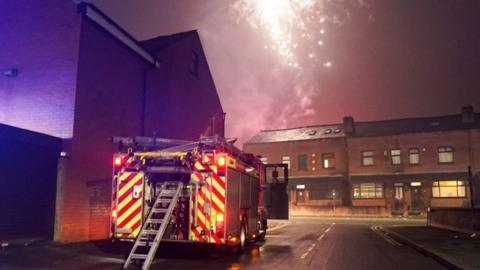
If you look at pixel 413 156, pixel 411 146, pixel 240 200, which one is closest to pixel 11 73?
pixel 240 200

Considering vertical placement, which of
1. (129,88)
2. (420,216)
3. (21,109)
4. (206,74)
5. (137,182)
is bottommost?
(420,216)

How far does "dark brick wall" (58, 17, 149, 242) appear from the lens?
51.3 feet

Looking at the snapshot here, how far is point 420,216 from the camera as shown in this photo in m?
42.5

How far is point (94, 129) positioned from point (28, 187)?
123 inches

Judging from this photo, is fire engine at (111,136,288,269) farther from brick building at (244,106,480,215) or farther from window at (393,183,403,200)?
window at (393,183,403,200)

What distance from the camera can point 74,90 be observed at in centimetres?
1597

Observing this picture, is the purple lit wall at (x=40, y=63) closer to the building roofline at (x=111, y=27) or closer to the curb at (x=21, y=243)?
the building roofline at (x=111, y=27)

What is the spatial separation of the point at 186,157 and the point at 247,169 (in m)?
3.12

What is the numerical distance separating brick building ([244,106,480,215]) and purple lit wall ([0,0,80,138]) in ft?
114

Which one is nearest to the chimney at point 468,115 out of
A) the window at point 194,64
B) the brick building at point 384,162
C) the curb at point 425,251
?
the brick building at point 384,162

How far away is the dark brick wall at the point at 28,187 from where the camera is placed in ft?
50.6

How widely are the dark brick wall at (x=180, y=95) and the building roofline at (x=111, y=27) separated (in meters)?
1.16

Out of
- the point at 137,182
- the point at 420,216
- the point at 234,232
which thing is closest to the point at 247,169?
the point at 234,232

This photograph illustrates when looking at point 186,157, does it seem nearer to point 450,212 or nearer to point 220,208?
point 220,208
